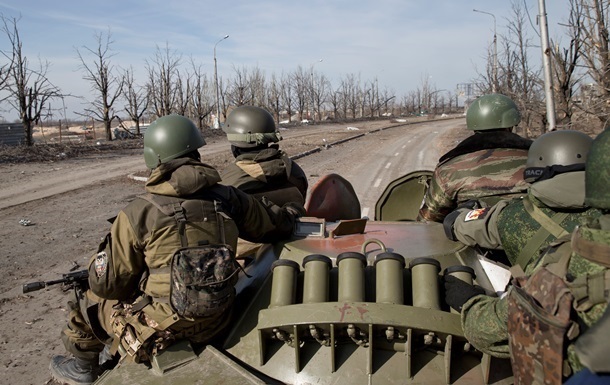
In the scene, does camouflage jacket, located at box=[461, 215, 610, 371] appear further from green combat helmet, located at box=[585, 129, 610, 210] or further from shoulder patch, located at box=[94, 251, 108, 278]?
shoulder patch, located at box=[94, 251, 108, 278]

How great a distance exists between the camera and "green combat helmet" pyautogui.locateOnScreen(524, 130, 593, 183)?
3.07 m

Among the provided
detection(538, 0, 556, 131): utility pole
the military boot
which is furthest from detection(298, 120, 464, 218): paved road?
the military boot

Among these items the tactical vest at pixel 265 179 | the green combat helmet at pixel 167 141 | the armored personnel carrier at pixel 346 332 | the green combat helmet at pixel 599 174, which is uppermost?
the green combat helmet at pixel 167 141

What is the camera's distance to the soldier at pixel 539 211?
2549mm

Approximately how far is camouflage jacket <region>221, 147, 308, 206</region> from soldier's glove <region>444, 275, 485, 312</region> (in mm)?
2108

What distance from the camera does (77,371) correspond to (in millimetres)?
4223

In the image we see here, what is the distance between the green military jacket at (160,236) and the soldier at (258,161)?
1.30 m

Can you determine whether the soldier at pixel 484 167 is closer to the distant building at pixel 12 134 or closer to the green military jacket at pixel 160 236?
the green military jacket at pixel 160 236

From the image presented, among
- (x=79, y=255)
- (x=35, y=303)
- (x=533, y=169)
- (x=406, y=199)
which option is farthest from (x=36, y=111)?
(x=533, y=169)

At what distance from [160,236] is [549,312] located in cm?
194

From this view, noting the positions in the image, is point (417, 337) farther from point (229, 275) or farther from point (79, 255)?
point (79, 255)

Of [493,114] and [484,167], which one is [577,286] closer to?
[484,167]

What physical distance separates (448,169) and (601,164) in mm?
2486

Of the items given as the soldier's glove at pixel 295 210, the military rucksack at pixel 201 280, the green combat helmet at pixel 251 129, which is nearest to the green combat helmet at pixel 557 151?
the soldier's glove at pixel 295 210
